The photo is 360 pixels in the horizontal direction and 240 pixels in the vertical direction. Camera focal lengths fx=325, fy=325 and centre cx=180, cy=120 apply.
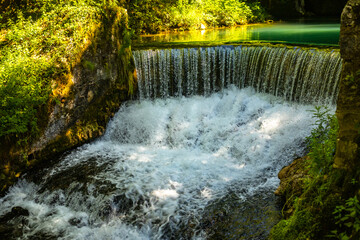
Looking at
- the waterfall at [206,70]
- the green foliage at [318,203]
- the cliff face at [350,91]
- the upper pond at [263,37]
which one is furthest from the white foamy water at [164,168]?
the upper pond at [263,37]

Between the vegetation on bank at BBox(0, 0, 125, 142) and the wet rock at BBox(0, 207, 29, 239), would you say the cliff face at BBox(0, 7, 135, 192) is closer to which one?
the vegetation on bank at BBox(0, 0, 125, 142)

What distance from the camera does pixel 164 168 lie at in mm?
6254

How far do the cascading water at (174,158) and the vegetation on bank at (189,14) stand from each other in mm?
6716

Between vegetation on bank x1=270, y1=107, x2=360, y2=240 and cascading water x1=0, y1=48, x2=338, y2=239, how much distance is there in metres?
1.51

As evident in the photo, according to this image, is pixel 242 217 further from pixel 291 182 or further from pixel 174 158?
pixel 174 158

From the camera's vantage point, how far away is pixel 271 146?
21.4ft

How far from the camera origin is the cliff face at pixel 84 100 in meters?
6.23

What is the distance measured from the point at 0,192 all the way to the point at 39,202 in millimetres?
874

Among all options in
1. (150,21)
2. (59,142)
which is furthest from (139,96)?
(150,21)

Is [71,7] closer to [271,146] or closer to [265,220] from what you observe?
[271,146]

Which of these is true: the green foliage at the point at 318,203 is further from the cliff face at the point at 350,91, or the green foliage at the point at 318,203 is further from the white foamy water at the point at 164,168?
the white foamy water at the point at 164,168

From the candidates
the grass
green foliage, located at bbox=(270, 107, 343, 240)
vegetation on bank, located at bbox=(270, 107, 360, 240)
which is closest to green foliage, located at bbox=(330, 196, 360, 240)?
vegetation on bank, located at bbox=(270, 107, 360, 240)

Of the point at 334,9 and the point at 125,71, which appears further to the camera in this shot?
the point at 334,9

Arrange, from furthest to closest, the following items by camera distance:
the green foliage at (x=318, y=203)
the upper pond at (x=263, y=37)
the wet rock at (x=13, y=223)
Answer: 1. the upper pond at (x=263, y=37)
2. the wet rock at (x=13, y=223)
3. the green foliage at (x=318, y=203)
